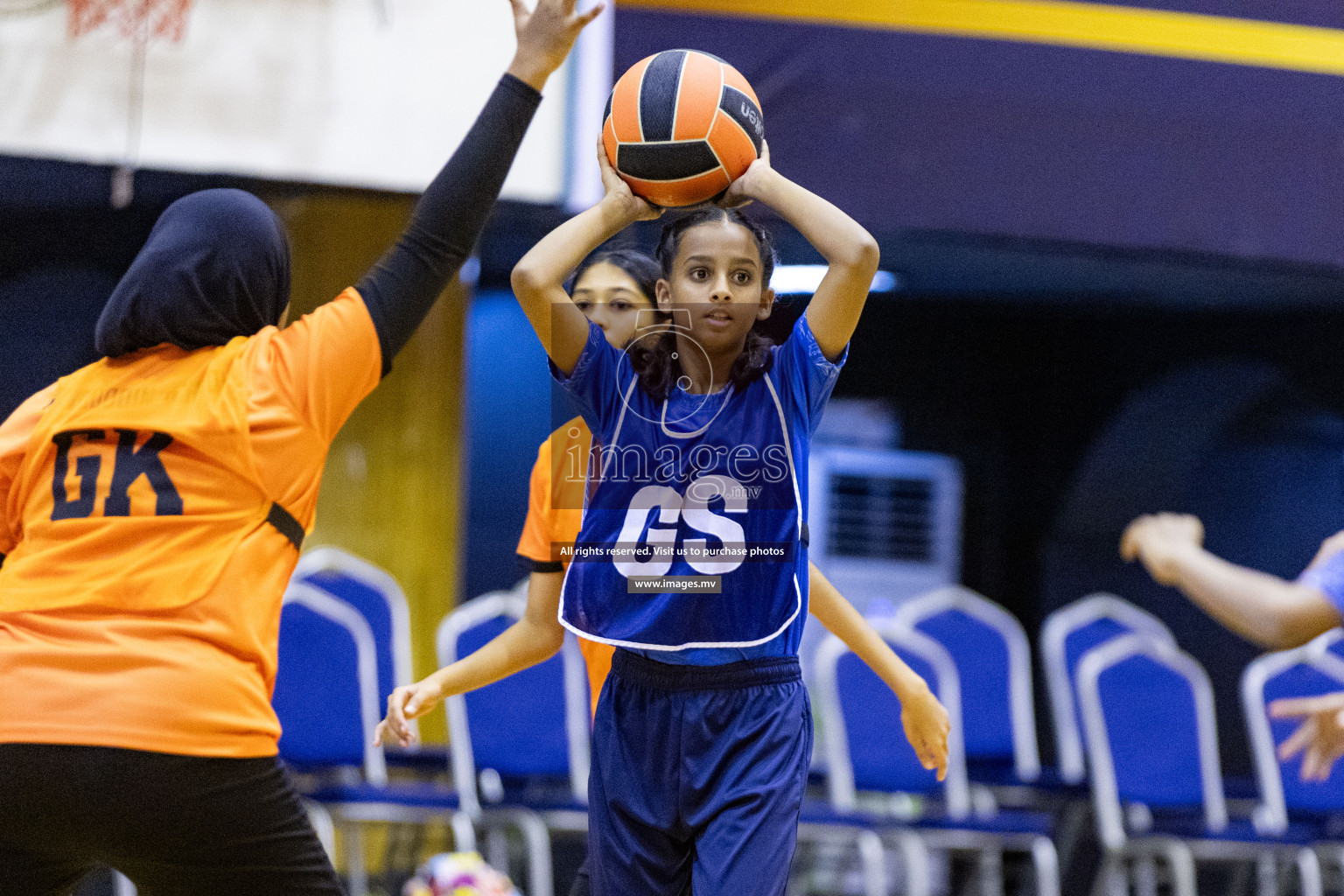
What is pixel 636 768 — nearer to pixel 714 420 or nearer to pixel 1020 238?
pixel 714 420

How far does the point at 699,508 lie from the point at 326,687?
272cm

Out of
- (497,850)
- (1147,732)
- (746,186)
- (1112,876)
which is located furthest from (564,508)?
(1147,732)

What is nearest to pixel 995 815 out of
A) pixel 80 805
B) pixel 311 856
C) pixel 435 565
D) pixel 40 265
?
pixel 435 565

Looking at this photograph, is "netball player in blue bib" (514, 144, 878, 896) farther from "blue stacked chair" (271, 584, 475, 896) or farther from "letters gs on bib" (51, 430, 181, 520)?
"blue stacked chair" (271, 584, 475, 896)

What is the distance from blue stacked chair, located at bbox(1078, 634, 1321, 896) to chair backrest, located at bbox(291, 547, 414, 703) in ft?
9.15

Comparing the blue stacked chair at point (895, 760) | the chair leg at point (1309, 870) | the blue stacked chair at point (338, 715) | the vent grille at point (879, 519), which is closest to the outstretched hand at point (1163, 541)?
the blue stacked chair at point (895, 760)

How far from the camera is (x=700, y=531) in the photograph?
2131 mm

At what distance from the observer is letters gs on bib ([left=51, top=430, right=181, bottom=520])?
1.83m

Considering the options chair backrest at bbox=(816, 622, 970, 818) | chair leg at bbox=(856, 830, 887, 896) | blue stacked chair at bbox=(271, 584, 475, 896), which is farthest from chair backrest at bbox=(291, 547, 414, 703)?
chair leg at bbox=(856, 830, 887, 896)

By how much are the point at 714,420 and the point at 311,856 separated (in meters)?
0.99

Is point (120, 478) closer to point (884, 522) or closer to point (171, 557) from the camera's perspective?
point (171, 557)

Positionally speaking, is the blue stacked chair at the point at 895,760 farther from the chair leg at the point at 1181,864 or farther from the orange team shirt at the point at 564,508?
the orange team shirt at the point at 564,508

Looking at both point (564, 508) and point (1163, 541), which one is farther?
point (564, 508)

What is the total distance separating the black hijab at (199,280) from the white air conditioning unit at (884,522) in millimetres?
5032
